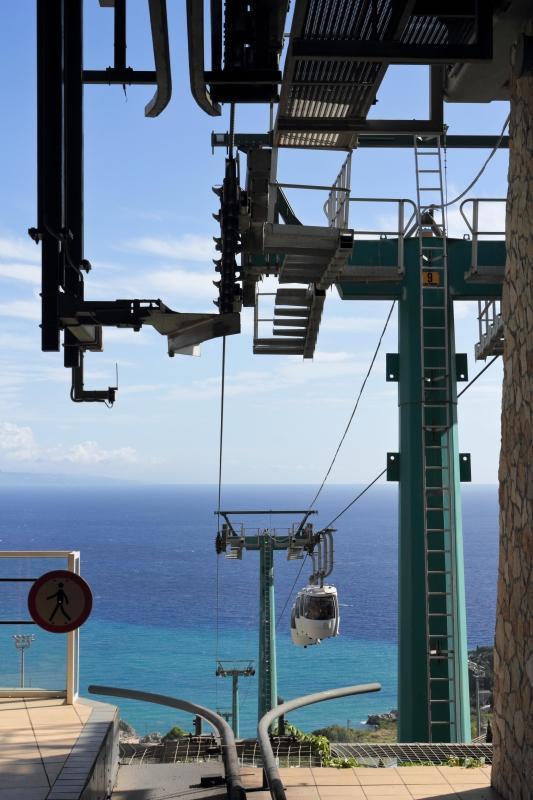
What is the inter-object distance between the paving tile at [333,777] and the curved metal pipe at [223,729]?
4.75 feet

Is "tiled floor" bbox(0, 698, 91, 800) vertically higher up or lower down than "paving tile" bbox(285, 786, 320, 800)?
higher up

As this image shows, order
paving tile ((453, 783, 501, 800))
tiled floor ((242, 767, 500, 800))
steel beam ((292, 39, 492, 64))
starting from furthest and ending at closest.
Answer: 1. tiled floor ((242, 767, 500, 800))
2. paving tile ((453, 783, 501, 800))
3. steel beam ((292, 39, 492, 64))

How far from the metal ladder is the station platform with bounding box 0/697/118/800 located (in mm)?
5588

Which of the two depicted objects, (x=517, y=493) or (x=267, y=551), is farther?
(x=267, y=551)

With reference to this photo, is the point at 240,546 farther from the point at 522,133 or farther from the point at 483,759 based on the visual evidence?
the point at 522,133

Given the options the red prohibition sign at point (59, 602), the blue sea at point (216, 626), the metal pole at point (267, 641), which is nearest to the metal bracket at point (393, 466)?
the red prohibition sign at point (59, 602)

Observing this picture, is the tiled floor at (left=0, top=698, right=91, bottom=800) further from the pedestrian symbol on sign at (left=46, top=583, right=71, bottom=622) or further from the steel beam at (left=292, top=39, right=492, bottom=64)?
the steel beam at (left=292, top=39, right=492, bottom=64)

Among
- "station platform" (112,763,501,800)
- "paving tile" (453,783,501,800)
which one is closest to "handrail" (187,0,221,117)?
"station platform" (112,763,501,800)

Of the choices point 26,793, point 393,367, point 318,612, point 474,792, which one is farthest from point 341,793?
point 318,612

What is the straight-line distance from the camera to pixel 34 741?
805 centimetres

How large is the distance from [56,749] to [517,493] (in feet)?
13.3

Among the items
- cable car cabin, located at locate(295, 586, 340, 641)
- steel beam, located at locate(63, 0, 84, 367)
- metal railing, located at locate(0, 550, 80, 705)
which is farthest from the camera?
cable car cabin, located at locate(295, 586, 340, 641)

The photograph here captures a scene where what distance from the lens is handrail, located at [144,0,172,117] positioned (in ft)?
22.5

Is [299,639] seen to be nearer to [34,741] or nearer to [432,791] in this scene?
[432,791]
